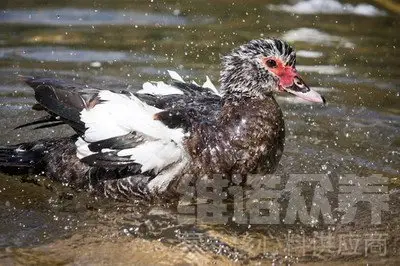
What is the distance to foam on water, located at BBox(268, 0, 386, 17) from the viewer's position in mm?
9656

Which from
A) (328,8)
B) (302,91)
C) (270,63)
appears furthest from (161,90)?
(328,8)

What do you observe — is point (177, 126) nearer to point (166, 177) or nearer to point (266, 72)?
point (166, 177)

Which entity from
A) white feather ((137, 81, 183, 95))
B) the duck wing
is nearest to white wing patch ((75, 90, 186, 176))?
the duck wing

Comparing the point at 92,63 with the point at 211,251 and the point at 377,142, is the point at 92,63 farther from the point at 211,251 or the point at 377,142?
the point at 211,251

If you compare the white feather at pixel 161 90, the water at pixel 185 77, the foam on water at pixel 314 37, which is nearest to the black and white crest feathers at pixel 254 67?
the white feather at pixel 161 90

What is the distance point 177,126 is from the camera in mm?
5777

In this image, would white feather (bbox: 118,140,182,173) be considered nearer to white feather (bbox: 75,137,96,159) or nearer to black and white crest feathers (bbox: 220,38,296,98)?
white feather (bbox: 75,137,96,159)

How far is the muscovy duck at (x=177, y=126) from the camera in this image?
5.77m

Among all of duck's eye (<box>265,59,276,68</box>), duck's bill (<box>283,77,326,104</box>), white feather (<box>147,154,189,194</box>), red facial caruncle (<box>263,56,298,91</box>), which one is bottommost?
white feather (<box>147,154,189,194</box>)

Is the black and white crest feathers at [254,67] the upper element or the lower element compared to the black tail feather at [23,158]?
upper

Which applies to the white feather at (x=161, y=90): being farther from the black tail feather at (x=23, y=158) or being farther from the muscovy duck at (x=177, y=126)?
the black tail feather at (x=23, y=158)

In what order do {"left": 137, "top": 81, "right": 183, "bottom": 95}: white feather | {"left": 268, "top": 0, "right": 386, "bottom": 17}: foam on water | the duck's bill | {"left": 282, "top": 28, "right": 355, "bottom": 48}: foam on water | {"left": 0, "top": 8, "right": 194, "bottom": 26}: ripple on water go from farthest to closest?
1. {"left": 268, "top": 0, "right": 386, "bottom": 17}: foam on water
2. {"left": 0, "top": 8, "right": 194, "bottom": 26}: ripple on water
3. {"left": 282, "top": 28, "right": 355, "bottom": 48}: foam on water
4. {"left": 137, "top": 81, "right": 183, "bottom": 95}: white feather
5. the duck's bill

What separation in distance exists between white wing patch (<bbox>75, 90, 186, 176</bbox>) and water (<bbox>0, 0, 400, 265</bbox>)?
49cm

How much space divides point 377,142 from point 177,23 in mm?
2994
